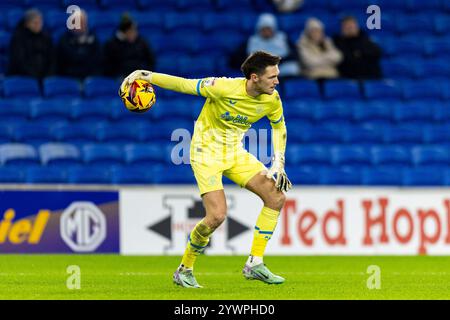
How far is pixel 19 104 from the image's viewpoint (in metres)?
14.7

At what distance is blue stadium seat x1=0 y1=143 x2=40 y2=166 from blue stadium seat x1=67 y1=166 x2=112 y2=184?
1.96ft

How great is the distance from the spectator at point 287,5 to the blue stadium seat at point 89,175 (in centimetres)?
458

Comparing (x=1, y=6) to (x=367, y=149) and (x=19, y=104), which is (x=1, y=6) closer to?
(x=19, y=104)

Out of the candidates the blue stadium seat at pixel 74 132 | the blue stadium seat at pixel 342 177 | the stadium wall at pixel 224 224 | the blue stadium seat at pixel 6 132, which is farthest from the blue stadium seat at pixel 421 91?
the blue stadium seat at pixel 6 132

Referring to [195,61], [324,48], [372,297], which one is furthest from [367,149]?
[372,297]

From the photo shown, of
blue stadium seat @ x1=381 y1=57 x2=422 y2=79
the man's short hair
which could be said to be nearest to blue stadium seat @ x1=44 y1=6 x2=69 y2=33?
blue stadium seat @ x1=381 y1=57 x2=422 y2=79

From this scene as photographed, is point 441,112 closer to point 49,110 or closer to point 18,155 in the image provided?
point 49,110

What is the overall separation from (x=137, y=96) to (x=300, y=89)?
718 cm

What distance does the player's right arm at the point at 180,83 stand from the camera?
338 inches

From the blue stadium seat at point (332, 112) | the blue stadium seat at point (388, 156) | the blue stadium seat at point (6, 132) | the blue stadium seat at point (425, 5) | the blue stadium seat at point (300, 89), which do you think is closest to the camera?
the blue stadium seat at point (6, 132)

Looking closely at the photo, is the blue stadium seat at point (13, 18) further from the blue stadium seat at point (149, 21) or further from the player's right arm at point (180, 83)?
the player's right arm at point (180, 83)

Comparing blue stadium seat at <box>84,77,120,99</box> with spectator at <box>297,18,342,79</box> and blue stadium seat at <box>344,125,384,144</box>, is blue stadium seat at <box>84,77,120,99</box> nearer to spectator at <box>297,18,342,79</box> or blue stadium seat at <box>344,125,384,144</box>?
spectator at <box>297,18,342,79</box>

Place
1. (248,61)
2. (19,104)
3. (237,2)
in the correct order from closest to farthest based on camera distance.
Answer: (248,61) < (19,104) < (237,2)

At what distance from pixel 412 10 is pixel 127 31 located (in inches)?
197
